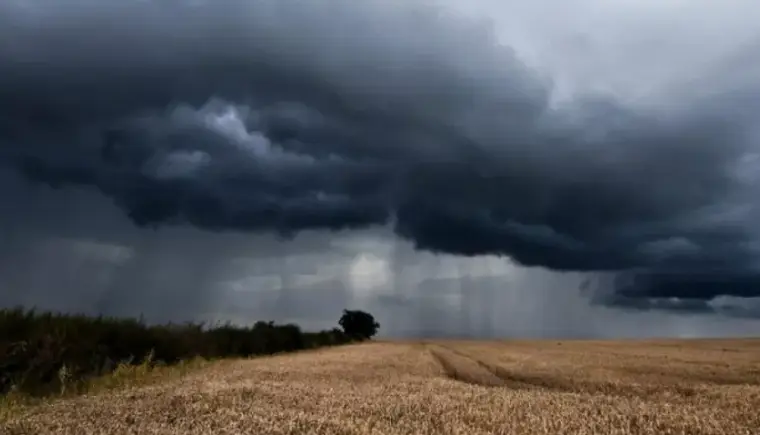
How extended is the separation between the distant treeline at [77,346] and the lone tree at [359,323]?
66.4 m

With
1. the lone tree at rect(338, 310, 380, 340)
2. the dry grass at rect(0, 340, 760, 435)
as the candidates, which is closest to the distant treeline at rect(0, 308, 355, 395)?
the dry grass at rect(0, 340, 760, 435)

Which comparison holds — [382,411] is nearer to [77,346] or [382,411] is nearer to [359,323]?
[77,346]

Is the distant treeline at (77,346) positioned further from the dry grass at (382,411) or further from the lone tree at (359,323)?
the lone tree at (359,323)

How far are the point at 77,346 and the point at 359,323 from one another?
3528 inches

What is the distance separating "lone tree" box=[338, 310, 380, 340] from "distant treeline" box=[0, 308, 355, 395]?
6635cm

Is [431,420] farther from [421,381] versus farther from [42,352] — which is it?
[42,352]

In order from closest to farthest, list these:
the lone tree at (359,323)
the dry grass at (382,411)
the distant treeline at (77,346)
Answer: the dry grass at (382,411)
the distant treeline at (77,346)
the lone tree at (359,323)

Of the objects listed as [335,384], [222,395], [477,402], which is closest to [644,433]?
[477,402]

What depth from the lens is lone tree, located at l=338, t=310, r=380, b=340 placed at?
11257 cm

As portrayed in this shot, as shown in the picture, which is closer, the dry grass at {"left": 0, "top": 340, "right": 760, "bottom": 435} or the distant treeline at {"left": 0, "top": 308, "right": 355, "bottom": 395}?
the dry grass at {"left": 0, "top": 340, "right": 760, "bottom": 435}

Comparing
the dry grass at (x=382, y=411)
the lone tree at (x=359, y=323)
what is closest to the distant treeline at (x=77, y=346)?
the dry grass at (x=382, y=411)

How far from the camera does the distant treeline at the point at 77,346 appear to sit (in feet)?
69.8

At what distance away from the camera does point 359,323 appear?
11400 cm

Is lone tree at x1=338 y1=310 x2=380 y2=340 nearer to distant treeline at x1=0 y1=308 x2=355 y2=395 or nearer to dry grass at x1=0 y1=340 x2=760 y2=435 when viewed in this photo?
distant treeline at x1=0 y1=308 x2=355 y2=395
